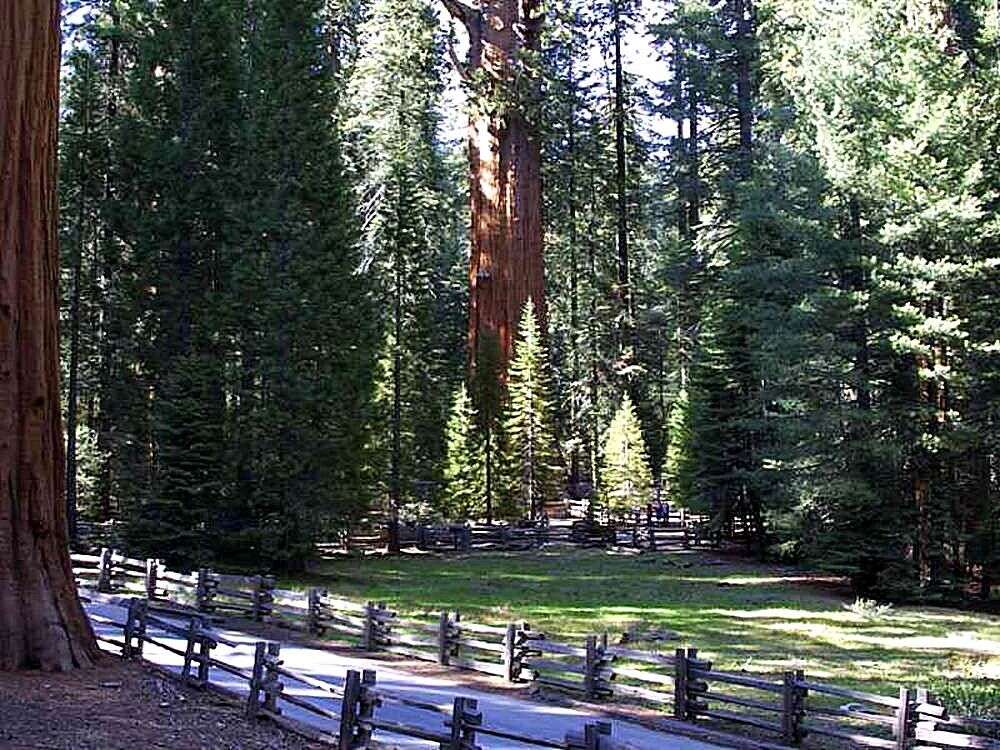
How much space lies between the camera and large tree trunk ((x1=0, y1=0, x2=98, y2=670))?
1145 cm

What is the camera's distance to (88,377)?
111 ft

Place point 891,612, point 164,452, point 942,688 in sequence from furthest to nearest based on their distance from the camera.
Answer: point 164,452, point 891,612, point 942,688

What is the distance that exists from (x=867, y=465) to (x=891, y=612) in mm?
4381

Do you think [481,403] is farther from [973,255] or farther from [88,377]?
[973,255]

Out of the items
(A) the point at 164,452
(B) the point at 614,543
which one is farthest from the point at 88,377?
(B) the point at 614,543

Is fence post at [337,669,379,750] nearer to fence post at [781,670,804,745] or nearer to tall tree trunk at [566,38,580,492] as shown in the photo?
fence post at [781,670,804,745]

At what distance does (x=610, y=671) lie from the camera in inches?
576

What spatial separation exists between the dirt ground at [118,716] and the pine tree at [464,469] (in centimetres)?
2764

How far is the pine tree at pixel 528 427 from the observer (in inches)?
1570

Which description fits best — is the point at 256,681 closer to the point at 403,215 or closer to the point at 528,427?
the point at 403,215

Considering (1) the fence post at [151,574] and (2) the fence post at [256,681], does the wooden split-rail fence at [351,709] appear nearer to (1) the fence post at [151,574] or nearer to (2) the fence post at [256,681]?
(2) the fence post at [256,681]

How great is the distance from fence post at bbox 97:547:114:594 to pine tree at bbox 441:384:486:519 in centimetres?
1783

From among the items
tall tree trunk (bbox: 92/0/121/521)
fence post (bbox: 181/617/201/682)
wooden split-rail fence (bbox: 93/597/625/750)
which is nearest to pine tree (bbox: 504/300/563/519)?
tall tree trunk (bbox: 92/0/121/521)

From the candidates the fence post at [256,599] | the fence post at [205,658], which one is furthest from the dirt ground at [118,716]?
the fence post at [256,599]
